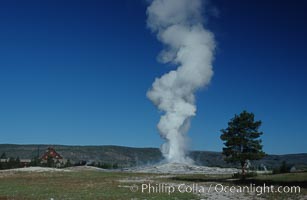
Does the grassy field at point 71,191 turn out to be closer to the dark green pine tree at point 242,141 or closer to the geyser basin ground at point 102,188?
the geyser basin ground at point 102,188

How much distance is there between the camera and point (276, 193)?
36.1 m

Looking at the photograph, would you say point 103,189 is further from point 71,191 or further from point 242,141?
point 242,141

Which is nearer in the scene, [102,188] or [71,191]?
[71,191]

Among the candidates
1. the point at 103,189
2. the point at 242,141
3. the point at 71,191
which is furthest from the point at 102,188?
the point at 242,141

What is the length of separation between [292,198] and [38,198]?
1834cm

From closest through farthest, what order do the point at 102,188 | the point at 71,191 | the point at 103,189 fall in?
the point at 71,191
the point at 103,189
the point at 102,188

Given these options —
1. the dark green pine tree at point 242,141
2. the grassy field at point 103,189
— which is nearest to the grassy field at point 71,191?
the grassy field at point 103,189

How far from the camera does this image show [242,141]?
64250 mm

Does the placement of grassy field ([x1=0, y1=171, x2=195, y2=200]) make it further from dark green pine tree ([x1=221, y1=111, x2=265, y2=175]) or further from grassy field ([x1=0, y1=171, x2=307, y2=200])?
dark green pine tree ([x1=221, y1=111, x2=265, y2=175])

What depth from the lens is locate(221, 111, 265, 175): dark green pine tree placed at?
2519 inches

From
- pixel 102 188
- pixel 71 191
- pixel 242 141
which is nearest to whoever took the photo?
pixel 71 191

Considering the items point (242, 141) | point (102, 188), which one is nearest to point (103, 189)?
point (102, 188)

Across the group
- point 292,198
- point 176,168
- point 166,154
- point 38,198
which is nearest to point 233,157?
point 292,198

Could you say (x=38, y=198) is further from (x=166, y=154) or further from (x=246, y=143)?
(x=166, y=154)
